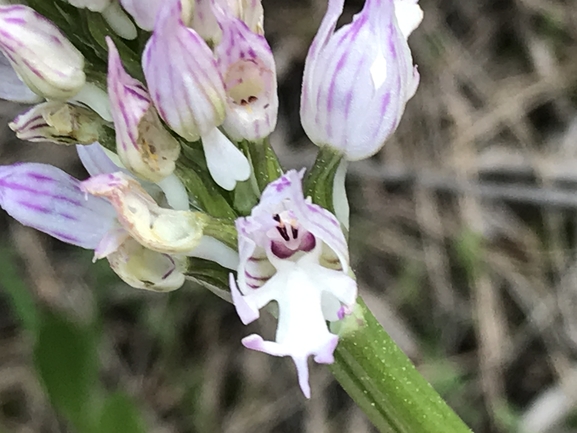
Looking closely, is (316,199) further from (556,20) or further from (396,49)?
(556,20)

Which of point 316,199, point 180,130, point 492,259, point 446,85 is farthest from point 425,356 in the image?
point 180,130

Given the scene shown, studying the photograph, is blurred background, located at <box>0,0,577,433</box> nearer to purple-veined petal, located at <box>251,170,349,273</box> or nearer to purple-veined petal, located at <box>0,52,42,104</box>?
purple-veined petal, located at <box>0,52,42,104</box>

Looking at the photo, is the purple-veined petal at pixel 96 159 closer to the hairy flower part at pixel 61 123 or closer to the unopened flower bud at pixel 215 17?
the hairy flower part at pixel 61 123

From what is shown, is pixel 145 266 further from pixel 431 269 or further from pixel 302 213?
pixel 431 269

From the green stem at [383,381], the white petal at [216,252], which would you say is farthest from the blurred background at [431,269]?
the white petal at [216,252]

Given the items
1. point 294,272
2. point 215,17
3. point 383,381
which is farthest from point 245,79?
point 383,381

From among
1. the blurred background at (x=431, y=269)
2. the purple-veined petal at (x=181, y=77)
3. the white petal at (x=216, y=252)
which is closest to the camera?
the purple-veined petal at (x=181, y=77)
